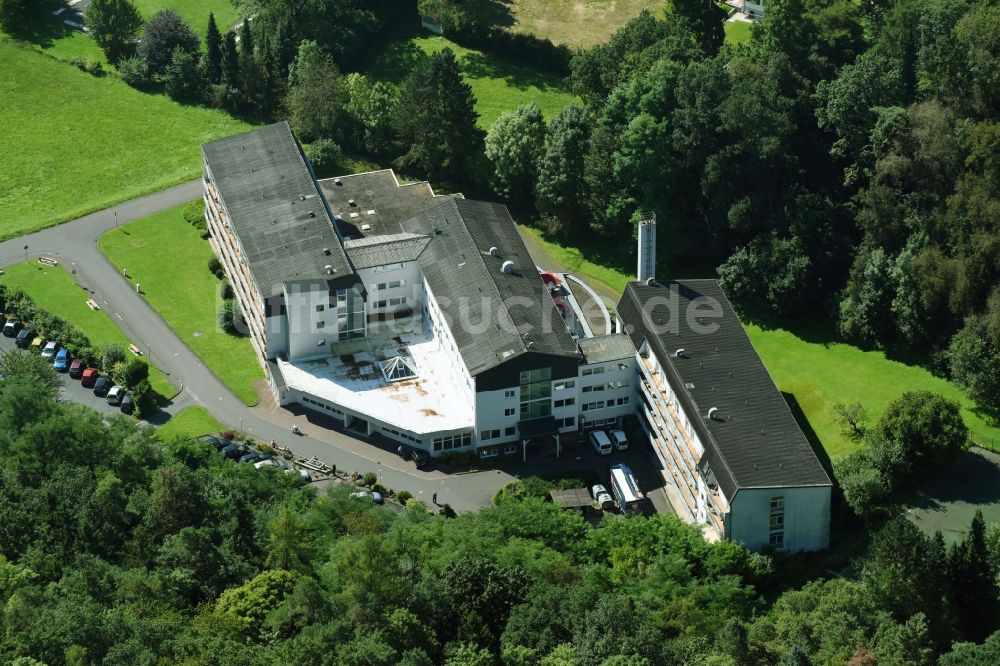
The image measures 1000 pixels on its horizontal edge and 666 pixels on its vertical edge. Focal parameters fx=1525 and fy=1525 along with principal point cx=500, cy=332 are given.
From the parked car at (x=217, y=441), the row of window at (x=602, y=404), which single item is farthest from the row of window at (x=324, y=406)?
the row of window at (x=602, y=404)

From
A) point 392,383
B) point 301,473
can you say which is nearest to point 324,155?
point 392,383

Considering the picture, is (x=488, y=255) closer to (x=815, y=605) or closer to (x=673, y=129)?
(x=673, y=129)

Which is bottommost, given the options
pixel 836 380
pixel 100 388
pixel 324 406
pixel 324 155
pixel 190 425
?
pixel 190 425

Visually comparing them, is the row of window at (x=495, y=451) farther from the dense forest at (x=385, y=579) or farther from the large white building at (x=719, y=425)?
the large white building at (x=719, y=425)

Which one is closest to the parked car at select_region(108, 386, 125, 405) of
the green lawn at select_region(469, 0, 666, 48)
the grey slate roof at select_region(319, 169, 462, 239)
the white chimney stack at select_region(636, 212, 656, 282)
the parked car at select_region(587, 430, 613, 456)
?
the grey slate roof at select_region(319, 169, 462, 239)

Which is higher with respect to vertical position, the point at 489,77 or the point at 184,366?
the point at 489,77


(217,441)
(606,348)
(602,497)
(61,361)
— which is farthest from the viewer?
(61,361)

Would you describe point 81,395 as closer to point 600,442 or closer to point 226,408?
point 226,408

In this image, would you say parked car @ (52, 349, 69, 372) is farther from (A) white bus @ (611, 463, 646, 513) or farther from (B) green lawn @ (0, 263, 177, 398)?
(A) white bus @ (611, 463, 646, 513)

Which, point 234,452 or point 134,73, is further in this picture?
point 134,73
